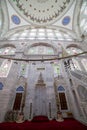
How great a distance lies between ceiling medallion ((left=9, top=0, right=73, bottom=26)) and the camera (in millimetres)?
16172

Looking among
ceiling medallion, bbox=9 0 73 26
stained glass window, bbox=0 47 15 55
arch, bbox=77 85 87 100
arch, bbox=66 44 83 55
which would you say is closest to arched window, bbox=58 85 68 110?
arch, bbox=77 85 87 100

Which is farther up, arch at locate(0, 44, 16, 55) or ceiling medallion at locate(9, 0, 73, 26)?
ceiling medallion at locate(9, 0, 73, 26)

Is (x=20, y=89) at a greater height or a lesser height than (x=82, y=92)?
greater

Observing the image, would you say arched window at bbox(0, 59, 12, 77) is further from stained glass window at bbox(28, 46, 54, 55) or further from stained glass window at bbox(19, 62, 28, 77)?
stained glass window at bbox(28, 46, 54, 55)

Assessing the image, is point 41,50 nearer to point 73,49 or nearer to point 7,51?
point 7,51

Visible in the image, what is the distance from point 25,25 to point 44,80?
1224 centimetres

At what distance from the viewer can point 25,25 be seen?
695 inches

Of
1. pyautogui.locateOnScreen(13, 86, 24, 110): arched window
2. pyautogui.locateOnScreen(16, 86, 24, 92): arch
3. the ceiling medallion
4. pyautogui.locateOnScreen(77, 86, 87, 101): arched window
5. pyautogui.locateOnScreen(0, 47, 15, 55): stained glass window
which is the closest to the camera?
pyautogui.locateOnScreen(13, 86, 24, 110): arched window

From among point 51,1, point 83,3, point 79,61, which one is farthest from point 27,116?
point 51,1

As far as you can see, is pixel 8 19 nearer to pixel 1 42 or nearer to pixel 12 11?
pixel 12 11

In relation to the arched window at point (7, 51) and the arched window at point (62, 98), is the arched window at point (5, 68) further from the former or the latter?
the arched window at point (62, 98)

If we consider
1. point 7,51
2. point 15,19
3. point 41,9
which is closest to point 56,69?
point 7,51

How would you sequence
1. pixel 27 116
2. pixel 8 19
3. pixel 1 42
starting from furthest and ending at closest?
pixel 8 19 → pixel 1 42 → pixel 27 116

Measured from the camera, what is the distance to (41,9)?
17.5m
